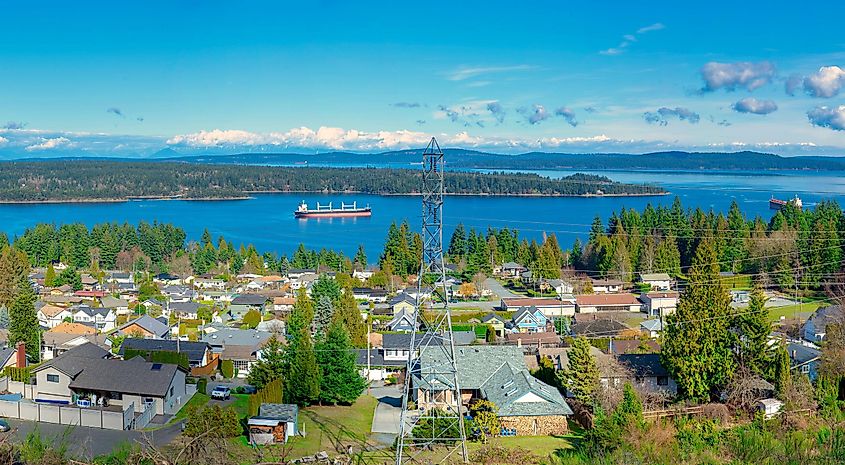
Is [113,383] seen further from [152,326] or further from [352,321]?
[152,326]

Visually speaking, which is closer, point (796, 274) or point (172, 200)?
point (796, 274)

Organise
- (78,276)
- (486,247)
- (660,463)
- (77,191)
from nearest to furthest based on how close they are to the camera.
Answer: (660,463), (78,276), (486,247), (77,191)

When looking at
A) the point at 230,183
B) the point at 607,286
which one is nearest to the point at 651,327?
the point at 607,286

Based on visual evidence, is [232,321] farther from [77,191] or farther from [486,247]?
[77,191]

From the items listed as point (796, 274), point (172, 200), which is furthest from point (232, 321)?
point (172, 200)

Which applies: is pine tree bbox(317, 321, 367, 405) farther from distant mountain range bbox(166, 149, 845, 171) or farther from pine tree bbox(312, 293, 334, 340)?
distant mountain range bbox(166, 149, 845, 171)

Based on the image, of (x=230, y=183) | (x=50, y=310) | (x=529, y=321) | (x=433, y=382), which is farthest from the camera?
(x=230, y=183)

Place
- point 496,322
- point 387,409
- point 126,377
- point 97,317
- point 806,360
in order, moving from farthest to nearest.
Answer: point 97,317
point 496,322
point 806,360
point 387,409
point 126,377

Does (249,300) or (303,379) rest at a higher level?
(303,379)
